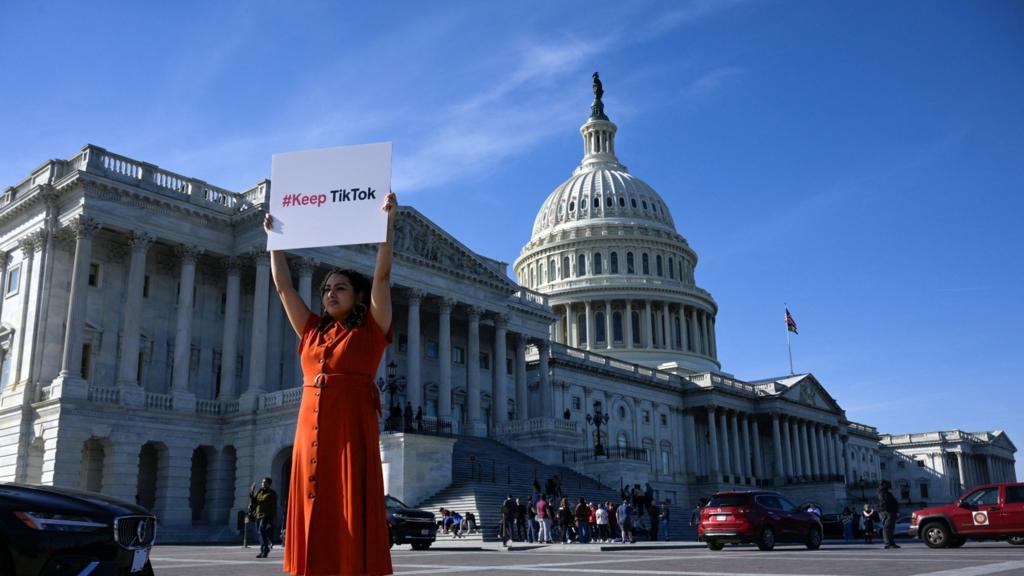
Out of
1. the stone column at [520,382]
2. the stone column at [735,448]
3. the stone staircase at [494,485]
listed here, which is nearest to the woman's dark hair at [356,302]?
the stone staircase at [494,485]

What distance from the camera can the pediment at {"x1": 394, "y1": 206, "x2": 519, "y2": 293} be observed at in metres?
53.5

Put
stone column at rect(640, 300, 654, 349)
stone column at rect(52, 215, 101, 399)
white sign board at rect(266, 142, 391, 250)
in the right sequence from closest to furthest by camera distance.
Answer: white sign board at rect(266, 142, 391, 250)
stone column at rect(52, 215, 101, 399)
stone column at rect(640, 300, 654, 349)

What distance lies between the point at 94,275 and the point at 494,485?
832 inches

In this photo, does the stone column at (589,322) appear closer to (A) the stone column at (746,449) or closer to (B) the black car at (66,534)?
(A) the stone column at (746,449)

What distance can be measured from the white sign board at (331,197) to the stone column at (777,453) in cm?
9355

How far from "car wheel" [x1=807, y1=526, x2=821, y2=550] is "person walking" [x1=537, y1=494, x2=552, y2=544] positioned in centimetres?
926

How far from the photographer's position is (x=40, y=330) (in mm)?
41625

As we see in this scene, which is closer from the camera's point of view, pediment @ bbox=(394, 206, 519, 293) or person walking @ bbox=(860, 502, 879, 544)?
person walking @ bbox=(860, 502, 879, 544)

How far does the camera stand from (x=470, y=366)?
57.1m

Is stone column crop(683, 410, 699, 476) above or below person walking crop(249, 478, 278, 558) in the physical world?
above

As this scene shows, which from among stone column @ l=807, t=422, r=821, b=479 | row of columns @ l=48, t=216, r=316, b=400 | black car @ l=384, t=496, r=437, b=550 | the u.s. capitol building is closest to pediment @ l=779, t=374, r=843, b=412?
stone column @ l=807, t=422, r=821, b=479

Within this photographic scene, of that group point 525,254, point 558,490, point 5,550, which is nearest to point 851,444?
point 525,254

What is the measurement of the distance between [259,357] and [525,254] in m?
76.3

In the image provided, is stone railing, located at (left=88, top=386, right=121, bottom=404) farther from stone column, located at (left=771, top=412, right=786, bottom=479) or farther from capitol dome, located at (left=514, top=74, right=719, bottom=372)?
stone column, located at (left=771, top=412, right=786, bottom=479)
